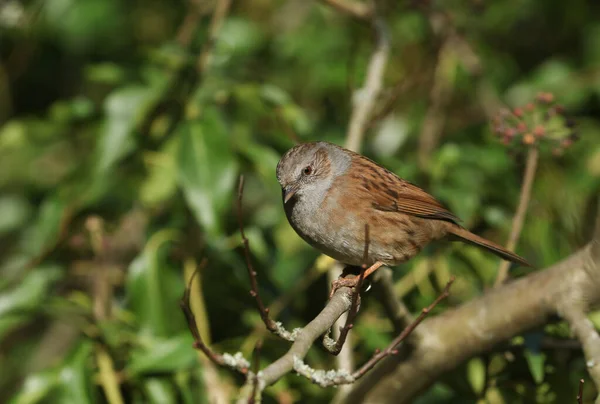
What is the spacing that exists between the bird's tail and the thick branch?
1.41ft

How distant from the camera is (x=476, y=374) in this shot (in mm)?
3963

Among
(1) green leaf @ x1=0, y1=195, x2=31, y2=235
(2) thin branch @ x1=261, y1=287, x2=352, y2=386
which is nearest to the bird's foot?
(2) thin branch @ x1=261, y1=287, x2=352, y2=386

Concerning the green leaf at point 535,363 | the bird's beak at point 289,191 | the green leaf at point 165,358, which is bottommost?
the green leaf at point 165,358

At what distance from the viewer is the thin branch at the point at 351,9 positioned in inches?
203

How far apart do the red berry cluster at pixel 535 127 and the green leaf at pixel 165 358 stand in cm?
175

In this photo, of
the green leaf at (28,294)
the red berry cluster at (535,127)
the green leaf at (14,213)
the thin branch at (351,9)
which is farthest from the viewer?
the green leaf at (14,213)

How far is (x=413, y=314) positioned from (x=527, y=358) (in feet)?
2.03

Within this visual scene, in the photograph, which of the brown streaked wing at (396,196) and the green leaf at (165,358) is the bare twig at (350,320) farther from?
the brown streaked wing at (396,196)

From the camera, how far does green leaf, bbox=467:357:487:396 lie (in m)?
3.86

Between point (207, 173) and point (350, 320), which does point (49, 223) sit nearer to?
point (207, 173)

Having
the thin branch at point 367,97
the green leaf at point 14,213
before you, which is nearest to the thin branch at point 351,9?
the thin branch at point 367,97

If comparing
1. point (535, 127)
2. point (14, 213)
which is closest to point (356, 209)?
point (535, 127)

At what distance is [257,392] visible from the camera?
213 centimetres

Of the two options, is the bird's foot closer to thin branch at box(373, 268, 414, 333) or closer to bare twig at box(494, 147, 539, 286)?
thin branch at box(373, 268, 414, 333)
